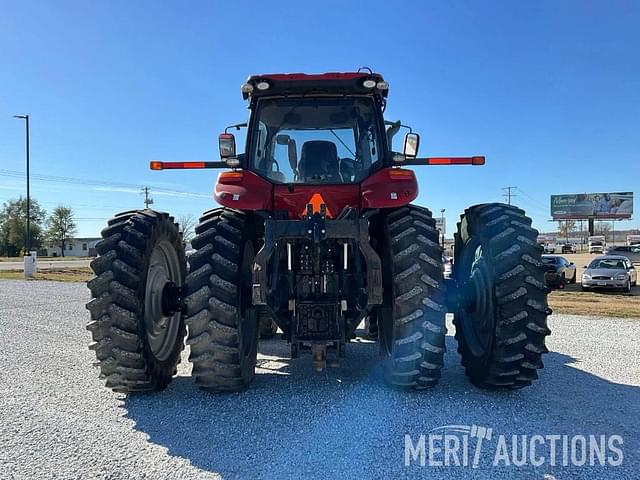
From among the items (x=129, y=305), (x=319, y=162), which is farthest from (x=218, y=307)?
(x=319, y=162)

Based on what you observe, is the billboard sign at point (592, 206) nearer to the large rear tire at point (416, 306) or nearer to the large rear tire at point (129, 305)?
the large rear tire at point (416, 306)

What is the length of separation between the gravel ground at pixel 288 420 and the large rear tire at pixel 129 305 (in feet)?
0.83

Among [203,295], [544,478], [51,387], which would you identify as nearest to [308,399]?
[203,295]

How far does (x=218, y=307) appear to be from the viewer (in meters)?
3.95

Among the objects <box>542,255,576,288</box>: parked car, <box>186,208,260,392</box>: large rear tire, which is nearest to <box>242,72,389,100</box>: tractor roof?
<box>186,208,260,392</box>: large rear tire

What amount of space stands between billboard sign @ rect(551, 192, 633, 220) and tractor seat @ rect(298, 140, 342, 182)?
85.4 meters

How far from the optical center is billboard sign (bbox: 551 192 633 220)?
2995 inches

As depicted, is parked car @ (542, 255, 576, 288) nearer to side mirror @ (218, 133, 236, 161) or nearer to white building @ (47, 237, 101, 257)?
side mirror @ (218, 133, 236, 161)

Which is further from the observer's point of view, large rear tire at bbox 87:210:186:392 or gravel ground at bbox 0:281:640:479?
large rear tire at bbox 87:210:186:392

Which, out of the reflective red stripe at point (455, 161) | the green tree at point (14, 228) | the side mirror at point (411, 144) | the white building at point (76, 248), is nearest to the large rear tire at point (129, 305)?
the side mirror at point (411, 144)

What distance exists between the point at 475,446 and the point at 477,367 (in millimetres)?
1331

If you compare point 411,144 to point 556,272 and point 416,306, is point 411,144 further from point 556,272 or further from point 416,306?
point 556,272

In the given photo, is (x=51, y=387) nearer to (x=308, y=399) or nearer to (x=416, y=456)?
(x=308, y=399)

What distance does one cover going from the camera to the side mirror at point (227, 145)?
4.56 m
